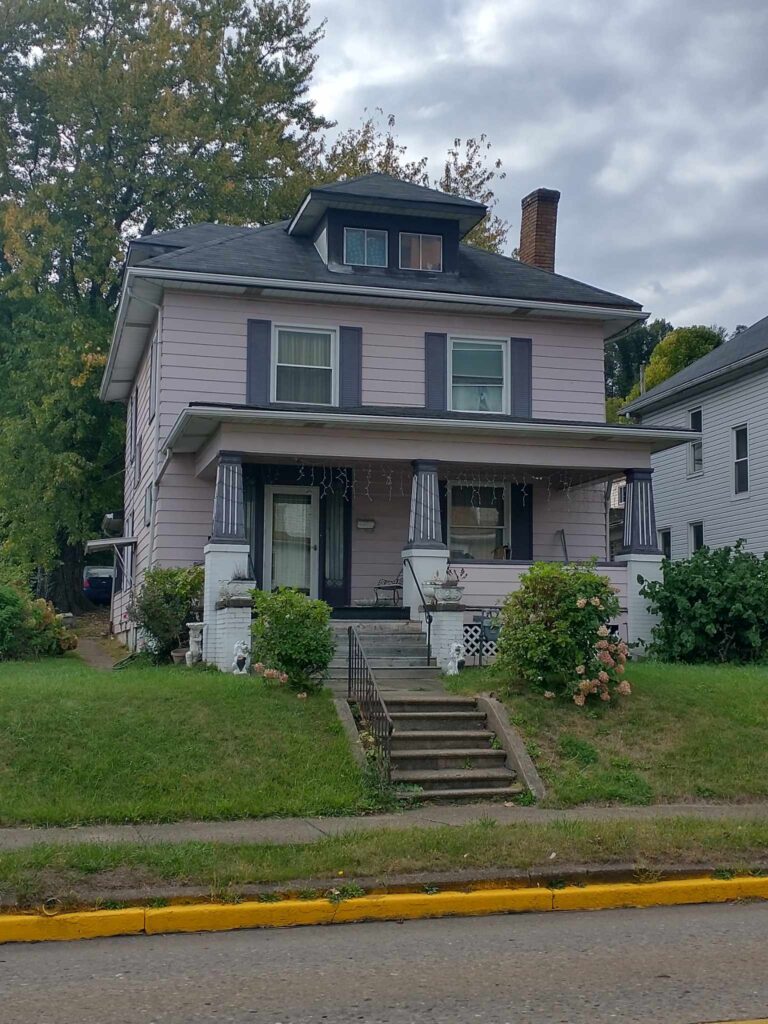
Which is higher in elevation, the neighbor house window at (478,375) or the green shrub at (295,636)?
the neighbor house window at (478,375)

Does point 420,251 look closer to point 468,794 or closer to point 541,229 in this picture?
point 541,229

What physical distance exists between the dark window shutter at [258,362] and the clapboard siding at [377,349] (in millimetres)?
92

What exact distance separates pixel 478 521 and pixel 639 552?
11.5ft

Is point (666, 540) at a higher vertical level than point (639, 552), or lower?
higher

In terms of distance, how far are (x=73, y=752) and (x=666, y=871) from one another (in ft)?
17.2

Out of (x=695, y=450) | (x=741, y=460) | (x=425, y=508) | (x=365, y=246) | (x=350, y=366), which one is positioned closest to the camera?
(x=425, y=508)

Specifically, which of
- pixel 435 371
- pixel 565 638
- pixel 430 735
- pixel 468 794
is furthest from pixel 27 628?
pixel 468 794

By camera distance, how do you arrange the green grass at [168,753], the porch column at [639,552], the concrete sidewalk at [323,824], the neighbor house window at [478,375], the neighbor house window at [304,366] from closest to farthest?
the concrete sidewalk at [323,824] < the green grass at [168,753] < the porch column at [639,552] < the neighbor house window at [304,366] < the neighbor house window at [478,375]

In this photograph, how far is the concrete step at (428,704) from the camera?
470 inches

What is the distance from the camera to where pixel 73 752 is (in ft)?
32.5

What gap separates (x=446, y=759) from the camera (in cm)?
1082

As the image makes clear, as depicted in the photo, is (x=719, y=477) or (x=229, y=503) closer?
(x=229, y=503)

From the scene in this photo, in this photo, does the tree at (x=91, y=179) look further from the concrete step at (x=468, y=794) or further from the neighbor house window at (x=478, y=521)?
the concrete step at (x=468, y=794)

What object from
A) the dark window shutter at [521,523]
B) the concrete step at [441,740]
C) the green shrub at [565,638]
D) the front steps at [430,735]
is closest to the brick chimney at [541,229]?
the dark window shutter at [521,523]
